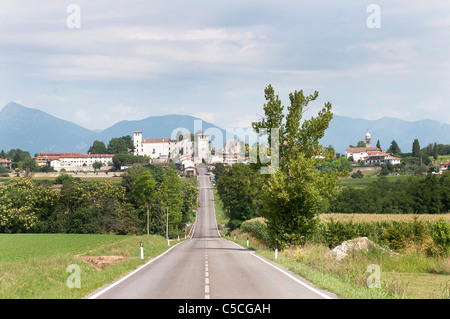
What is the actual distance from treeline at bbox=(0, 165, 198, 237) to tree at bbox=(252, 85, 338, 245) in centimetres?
5446

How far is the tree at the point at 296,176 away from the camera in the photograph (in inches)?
1259

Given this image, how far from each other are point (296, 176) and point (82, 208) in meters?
70.5

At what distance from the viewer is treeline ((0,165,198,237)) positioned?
88.1 meters

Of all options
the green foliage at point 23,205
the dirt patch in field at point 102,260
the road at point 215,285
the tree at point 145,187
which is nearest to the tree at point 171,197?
the tree at point 145,187

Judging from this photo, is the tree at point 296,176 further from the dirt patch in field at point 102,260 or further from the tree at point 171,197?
the tree at point 171,197

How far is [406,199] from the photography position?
350 ft

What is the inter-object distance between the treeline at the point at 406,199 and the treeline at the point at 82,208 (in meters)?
40.5

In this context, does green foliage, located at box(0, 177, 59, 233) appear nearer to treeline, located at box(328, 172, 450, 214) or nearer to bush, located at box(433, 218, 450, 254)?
treeline, located at box(328, 172, 450, 214)

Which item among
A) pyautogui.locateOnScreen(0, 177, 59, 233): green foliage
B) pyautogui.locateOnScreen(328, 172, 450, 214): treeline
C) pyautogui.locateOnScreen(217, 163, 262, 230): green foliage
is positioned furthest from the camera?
pyautogui.locateOnScreen(328, 172, 450, 214): treeline

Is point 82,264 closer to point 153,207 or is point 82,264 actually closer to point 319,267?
point 319,267

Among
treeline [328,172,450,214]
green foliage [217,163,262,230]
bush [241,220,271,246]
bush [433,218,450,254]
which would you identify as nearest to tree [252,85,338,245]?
bush [433,218,450,254]

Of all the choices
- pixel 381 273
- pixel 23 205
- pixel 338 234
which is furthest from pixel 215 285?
pixel 23 205
